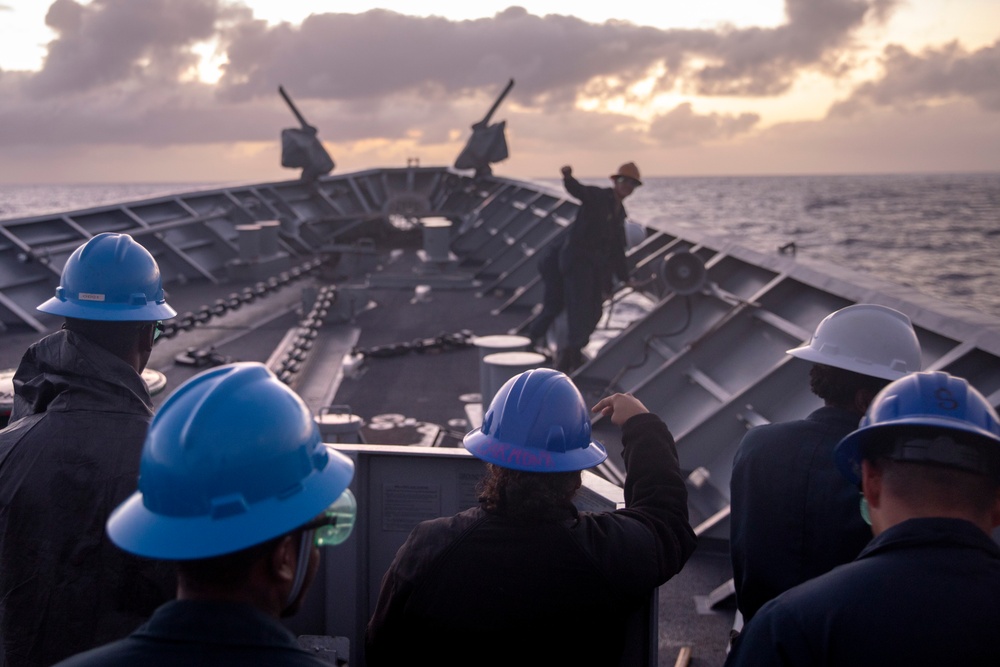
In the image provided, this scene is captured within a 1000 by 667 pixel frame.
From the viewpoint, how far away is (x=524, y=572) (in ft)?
5.93

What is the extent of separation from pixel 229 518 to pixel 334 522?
221 millimetres

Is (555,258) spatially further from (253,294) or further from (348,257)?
(348,257)

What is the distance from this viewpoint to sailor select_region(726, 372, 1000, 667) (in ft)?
4.39

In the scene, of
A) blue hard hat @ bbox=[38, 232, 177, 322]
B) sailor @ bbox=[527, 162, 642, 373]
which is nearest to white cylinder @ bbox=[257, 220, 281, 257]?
sailor @ bbox=[527, 162, 642, 373]

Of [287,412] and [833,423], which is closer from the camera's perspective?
[287,412]

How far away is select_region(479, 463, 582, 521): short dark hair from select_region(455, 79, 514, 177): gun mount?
16.7 metres

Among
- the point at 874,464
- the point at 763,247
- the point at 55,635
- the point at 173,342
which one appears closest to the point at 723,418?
the point at 763,247

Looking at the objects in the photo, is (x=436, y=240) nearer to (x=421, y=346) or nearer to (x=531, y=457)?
(x=421, y=346)

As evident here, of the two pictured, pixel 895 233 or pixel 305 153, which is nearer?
pixel 305 153

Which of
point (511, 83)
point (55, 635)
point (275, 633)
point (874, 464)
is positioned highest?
point (511, 83)

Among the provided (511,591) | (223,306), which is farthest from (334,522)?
(223,306)

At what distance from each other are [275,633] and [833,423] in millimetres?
1642

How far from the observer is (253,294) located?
31.6 feet

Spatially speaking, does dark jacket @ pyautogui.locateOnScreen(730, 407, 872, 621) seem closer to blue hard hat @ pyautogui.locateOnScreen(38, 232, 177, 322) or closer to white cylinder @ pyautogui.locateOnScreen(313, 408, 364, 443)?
blue hard hat @ pyautogui.locateOnScreen(38, 232, 177, 322)
